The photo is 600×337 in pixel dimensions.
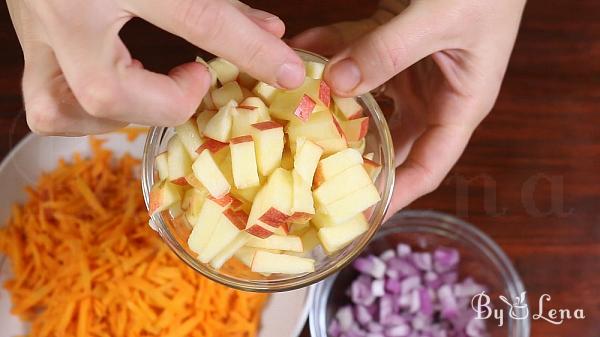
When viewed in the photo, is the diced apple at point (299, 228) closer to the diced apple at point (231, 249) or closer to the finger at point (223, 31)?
the diced apple at point (231, 249)

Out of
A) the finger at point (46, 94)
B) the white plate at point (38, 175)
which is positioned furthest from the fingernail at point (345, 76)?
the white plate at point (38, 175)

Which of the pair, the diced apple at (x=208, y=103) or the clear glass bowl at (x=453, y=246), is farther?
the clear glass bowl at (x=453, y=246)

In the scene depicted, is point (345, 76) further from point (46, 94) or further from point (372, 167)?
point (46, 94)

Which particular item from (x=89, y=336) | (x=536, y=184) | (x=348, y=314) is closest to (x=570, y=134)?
(x=536, y=184)

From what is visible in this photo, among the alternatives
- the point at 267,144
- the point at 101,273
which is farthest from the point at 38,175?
the point at 267,144

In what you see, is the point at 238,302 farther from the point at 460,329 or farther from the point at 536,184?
the point at 536,184

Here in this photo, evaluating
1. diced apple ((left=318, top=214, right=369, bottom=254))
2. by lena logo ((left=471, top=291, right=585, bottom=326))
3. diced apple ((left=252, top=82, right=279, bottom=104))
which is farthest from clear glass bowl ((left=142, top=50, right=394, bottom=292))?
by lena logo ((left=471, top=291, right=585, bottom=326))
